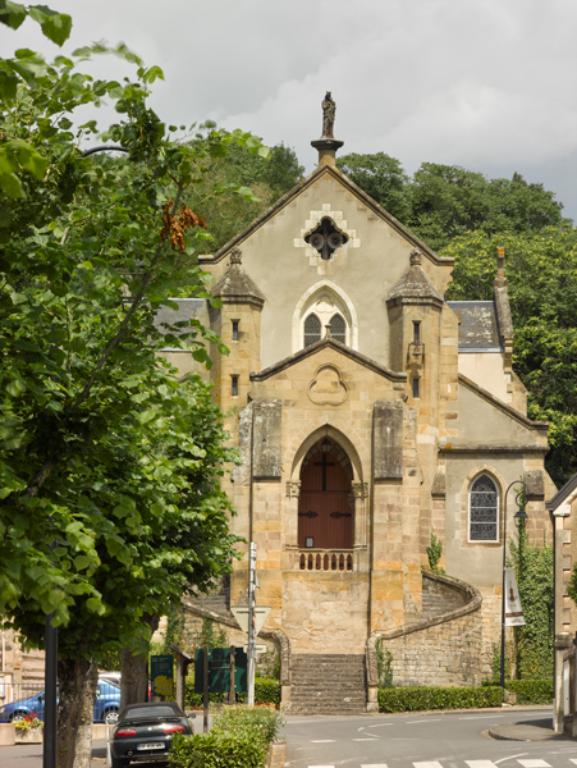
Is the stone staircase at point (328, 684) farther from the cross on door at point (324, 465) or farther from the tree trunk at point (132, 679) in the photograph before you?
the tree trunk at point (132, 679)

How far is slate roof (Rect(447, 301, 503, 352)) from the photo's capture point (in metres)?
65.2

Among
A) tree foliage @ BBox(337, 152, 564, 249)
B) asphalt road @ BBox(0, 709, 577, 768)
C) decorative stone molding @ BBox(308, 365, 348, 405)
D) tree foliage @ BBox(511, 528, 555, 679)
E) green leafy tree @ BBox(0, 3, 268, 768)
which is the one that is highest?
tree foliage @ BBox(337, 152, 564, 249)

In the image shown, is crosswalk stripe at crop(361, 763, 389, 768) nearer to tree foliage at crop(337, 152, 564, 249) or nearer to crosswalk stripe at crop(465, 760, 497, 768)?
crosswalk stripe at crop(465, 760, 497, 768)

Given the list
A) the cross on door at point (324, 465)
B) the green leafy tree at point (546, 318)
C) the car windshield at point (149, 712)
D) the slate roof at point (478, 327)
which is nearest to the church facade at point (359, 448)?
the cross on door at point (324, 465)

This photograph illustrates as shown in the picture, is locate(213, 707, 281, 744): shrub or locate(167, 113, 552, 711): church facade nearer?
locate(213, 707, 281, 744): shrub

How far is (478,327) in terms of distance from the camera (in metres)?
66.5

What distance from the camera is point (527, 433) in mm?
58844

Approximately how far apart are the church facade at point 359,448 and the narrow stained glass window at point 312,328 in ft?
0.16

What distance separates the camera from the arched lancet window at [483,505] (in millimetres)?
58688

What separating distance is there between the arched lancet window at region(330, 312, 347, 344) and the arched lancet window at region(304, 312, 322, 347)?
47 cm

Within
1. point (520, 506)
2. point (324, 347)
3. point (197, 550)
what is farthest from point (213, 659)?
point (520, 506)

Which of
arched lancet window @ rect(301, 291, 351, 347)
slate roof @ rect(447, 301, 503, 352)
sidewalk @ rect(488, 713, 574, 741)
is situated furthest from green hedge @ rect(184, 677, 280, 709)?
slate roof @ rect(447, 301, 503, 352)

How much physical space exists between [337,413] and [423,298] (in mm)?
6350

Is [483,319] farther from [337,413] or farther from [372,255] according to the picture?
[337,413]
